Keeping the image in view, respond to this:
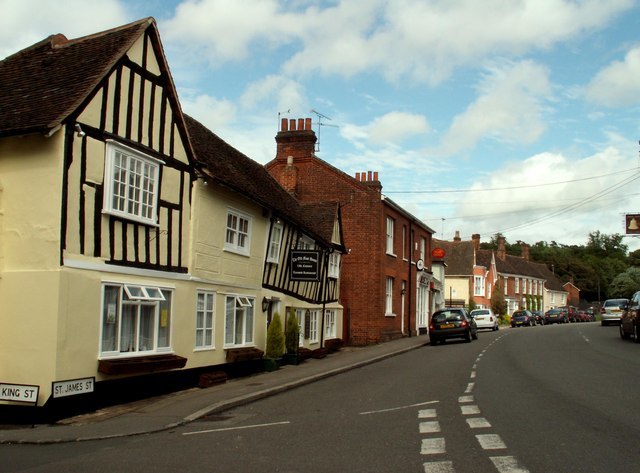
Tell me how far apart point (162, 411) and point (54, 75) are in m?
7.33

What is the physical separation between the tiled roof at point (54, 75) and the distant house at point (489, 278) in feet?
138

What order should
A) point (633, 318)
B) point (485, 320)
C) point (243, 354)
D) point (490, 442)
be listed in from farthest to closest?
point (485, 320)
point (633, 318)
point (243, 354)
point (490, 442)

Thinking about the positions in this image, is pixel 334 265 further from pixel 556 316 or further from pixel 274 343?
pixel 556 316

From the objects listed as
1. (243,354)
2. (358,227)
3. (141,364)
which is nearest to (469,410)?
(141,364)

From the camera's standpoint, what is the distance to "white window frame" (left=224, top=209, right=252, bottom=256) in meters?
17.8

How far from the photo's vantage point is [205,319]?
16.5 m

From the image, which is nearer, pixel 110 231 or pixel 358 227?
pixel 110 231

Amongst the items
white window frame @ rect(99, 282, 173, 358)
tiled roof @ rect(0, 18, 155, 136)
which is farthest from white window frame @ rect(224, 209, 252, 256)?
tiled roof @ rect(0, 18, 155, 136)

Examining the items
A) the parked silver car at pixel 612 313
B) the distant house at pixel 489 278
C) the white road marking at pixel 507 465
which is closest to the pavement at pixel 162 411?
the white road marking at pixel 507 465

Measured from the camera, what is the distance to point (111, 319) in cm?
1292

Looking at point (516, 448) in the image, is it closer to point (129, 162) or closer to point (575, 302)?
point (129, 162)

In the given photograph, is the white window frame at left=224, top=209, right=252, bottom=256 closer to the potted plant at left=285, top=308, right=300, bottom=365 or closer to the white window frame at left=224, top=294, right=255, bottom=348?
the white window frame at left=224, top=294, right=255, bottom=348

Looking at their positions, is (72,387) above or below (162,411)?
above

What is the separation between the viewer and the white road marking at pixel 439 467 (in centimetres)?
669
